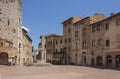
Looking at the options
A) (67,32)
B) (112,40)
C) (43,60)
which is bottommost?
(43,60)

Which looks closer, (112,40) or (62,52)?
(112,40)

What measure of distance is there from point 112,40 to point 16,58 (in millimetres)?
22607

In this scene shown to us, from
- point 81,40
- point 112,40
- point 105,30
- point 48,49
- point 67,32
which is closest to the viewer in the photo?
point 112,40

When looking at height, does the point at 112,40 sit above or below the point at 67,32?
below

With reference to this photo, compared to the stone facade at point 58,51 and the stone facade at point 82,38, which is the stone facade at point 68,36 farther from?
the stone facade at point 58,51

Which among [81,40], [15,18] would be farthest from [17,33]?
[81,40]

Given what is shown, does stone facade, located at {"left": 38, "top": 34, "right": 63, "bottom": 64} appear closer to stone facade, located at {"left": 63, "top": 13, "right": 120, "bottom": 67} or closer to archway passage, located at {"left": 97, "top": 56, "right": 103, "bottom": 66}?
stone facade, located at {"left": 63, "top": 13, "right": 120, "bottom": 67}

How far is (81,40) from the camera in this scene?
51875 mm

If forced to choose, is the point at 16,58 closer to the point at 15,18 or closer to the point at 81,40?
the point at 15,18

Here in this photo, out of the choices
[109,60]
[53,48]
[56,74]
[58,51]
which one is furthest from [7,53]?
[56,74]

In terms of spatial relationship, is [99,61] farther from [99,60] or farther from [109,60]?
Answer: [109,60]

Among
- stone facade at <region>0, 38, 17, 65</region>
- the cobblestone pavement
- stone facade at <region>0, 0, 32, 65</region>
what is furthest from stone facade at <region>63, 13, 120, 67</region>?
stone facade at <region>0, 38, 17, 65</region>

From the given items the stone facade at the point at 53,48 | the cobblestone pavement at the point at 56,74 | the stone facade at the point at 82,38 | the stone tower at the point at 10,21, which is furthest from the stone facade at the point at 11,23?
the cobblestone pavement at the point at 56,74

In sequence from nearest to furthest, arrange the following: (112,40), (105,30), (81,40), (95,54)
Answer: (112,40), (105,30), (95,54), (81,40)
